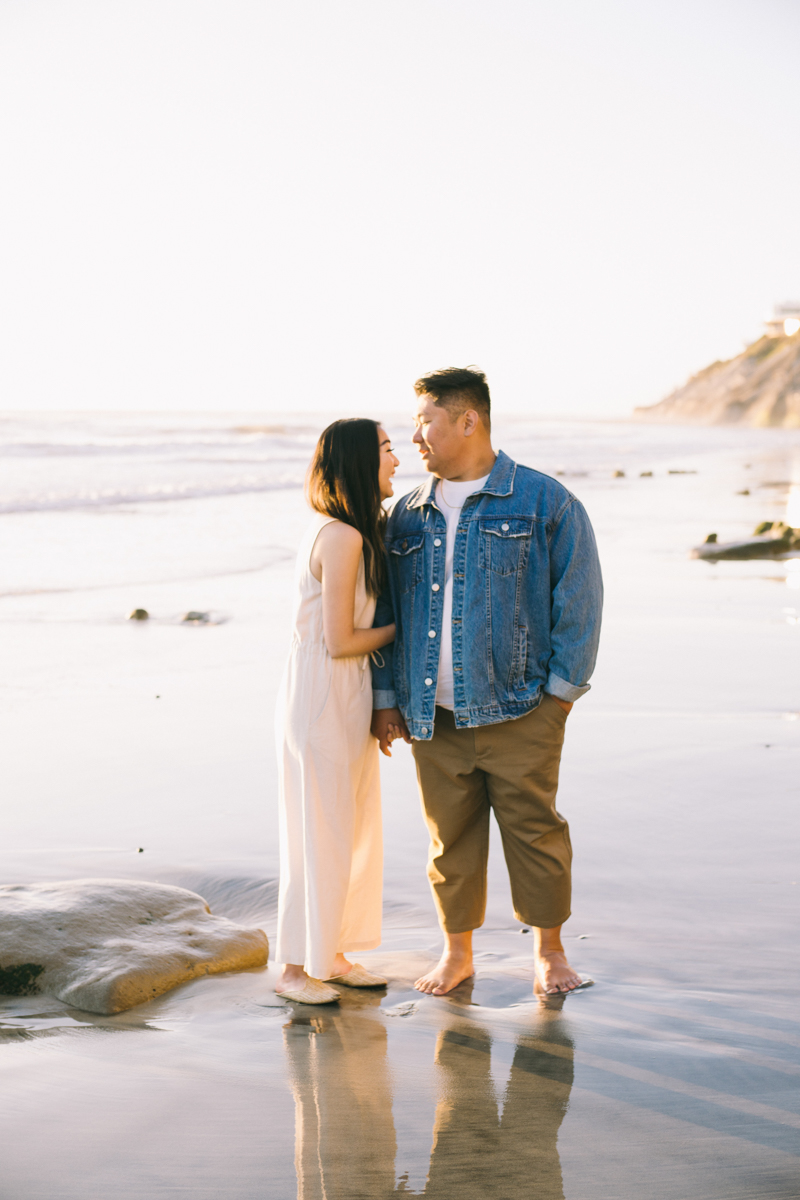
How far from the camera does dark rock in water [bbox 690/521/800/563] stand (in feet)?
38.9

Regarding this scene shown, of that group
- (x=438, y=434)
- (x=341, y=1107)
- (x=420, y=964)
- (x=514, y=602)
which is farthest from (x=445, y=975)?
(x=438, y=434)

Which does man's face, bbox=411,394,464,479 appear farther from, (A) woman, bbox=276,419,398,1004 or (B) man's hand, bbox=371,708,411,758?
(B) man's hand, bbox=371,708,411,758

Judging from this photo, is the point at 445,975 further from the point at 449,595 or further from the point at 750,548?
the point at 750,548

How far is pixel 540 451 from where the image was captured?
1556 inches

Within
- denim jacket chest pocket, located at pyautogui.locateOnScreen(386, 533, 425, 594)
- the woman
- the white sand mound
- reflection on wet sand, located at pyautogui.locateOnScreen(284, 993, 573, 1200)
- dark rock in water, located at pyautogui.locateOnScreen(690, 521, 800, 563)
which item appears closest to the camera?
reflection on wet sand, located at pyautogui.locateOnScreen(284, 993, 573, 1200)

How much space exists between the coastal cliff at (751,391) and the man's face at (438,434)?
5020 inches

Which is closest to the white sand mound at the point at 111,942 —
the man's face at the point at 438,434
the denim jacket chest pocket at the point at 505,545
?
the denim jacket chest pocket at the point at 505,545

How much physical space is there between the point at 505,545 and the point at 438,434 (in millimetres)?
405

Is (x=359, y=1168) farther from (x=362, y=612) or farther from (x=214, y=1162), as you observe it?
(x=362, y=612)

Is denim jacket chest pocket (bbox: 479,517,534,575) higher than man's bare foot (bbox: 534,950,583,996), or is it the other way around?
denim jacket chest pocket (bbox: 479,517,534,575)

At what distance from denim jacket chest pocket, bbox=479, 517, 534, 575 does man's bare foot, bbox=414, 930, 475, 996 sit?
45.9 inches

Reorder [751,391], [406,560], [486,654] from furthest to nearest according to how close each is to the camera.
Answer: [751,391], [406,560], [486,654]

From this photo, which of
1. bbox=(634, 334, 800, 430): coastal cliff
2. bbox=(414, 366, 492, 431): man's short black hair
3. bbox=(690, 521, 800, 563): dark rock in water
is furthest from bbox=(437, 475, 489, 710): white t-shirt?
bbox=(634, 334, 800, 430): coastal cliff

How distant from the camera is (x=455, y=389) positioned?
3355 mm
